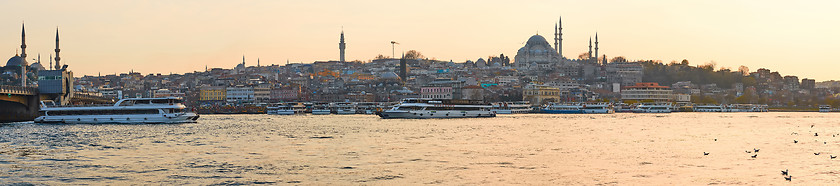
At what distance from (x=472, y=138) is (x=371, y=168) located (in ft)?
49.4

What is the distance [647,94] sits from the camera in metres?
137

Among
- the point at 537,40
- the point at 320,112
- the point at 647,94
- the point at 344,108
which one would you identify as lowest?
the point at 320,112

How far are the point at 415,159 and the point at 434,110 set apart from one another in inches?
1751

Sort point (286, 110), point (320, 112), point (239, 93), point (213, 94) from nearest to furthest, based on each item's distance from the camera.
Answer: point (286, 110), point (320, 112), point (239, 93), point (213, 94)

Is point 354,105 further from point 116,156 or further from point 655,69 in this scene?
point 116,156

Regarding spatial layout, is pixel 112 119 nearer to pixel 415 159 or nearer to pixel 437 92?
pixel 415 159

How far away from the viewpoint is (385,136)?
140 feet

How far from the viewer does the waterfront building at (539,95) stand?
12912cm

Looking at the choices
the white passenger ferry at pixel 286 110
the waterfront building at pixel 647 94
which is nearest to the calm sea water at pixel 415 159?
the white passenger ferry at pixel 286 110

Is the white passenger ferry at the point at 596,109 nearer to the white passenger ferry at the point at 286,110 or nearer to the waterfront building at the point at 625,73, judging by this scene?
the white passenger ferry at the point at 286,110

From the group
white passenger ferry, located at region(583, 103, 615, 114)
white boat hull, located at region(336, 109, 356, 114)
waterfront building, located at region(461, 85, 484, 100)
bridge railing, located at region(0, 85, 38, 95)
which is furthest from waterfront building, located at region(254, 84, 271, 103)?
bridge railing, located at region(0, 85, 38, 95)

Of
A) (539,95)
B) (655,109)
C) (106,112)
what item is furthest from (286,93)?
(106,112)

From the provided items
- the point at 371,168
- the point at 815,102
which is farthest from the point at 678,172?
the point at 815,102

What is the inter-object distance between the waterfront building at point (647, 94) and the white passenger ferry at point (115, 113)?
3452 inches
